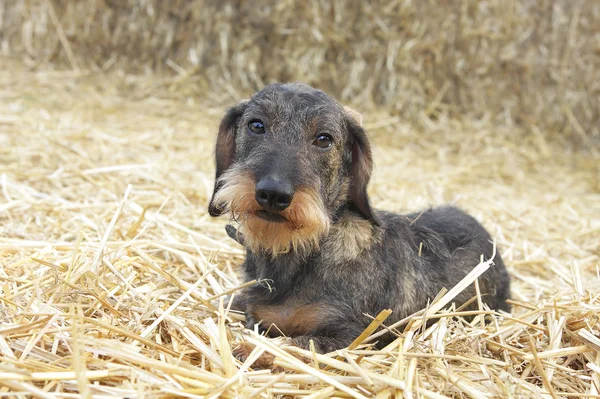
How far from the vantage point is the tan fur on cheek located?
3.52 metres

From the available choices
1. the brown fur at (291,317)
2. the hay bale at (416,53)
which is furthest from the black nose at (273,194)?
the hay bale at (416,53)

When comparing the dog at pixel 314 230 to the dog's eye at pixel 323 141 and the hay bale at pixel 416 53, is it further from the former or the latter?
the hay bale at pixel 416 53

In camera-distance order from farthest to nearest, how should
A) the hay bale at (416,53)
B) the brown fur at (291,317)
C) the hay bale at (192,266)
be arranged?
the hay bale at (416,53) < the brown fur at (291,317) < the hay bale at (192,266)

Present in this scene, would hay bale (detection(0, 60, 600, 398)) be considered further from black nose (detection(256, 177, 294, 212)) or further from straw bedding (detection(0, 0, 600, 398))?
black nose (detection(256, 177, 294, 212))

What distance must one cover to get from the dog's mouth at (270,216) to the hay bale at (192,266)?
533 millimetres

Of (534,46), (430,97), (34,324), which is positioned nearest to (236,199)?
(34,324)

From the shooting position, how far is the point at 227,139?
445 cm

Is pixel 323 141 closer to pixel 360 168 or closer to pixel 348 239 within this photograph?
pixel 360 168

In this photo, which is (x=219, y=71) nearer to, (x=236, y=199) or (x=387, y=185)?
(x=387, y=185)

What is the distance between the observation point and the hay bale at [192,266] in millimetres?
3021

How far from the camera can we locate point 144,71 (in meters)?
12.1

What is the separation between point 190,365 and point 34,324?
0.78 meters

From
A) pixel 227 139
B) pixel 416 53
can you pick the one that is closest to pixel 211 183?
A: pixel 227 139

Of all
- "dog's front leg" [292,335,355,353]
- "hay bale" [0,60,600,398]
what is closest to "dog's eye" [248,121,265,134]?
"hay bale" [0,60,600,398]
